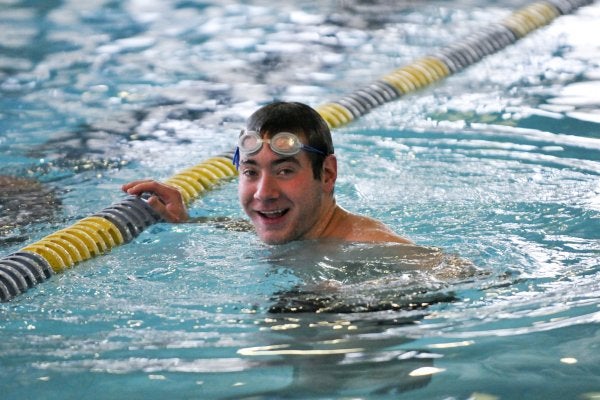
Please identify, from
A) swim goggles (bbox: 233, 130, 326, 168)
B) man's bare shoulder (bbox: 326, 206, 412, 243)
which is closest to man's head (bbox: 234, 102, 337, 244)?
swim goggles (bbox: 233, 130, 326, 168)

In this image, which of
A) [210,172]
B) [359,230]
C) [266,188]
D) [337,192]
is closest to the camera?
[266,188]

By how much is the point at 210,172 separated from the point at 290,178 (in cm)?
194

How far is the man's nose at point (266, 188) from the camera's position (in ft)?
12.6

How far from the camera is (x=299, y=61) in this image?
8312mm

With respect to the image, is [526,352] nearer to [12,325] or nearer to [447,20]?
[12,325]

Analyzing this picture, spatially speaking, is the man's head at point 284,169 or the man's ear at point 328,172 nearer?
the man's head at point 284,169

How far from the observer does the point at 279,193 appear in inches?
152

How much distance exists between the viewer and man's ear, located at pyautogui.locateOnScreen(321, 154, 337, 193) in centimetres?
400

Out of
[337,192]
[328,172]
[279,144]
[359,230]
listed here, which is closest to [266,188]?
[279,144]

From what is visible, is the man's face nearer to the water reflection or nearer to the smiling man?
Result: the smiling man

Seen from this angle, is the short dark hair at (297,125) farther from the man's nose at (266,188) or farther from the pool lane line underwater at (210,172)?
the pool lane line underwater at (210,172)

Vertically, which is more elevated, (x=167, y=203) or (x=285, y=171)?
(x=285, y=171)

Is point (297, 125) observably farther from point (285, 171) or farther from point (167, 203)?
point (167, 203)

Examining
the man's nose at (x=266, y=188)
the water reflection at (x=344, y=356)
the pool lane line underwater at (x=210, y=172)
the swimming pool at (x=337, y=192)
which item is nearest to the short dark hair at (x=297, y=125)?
the man's nose at (x=266, y=188)
